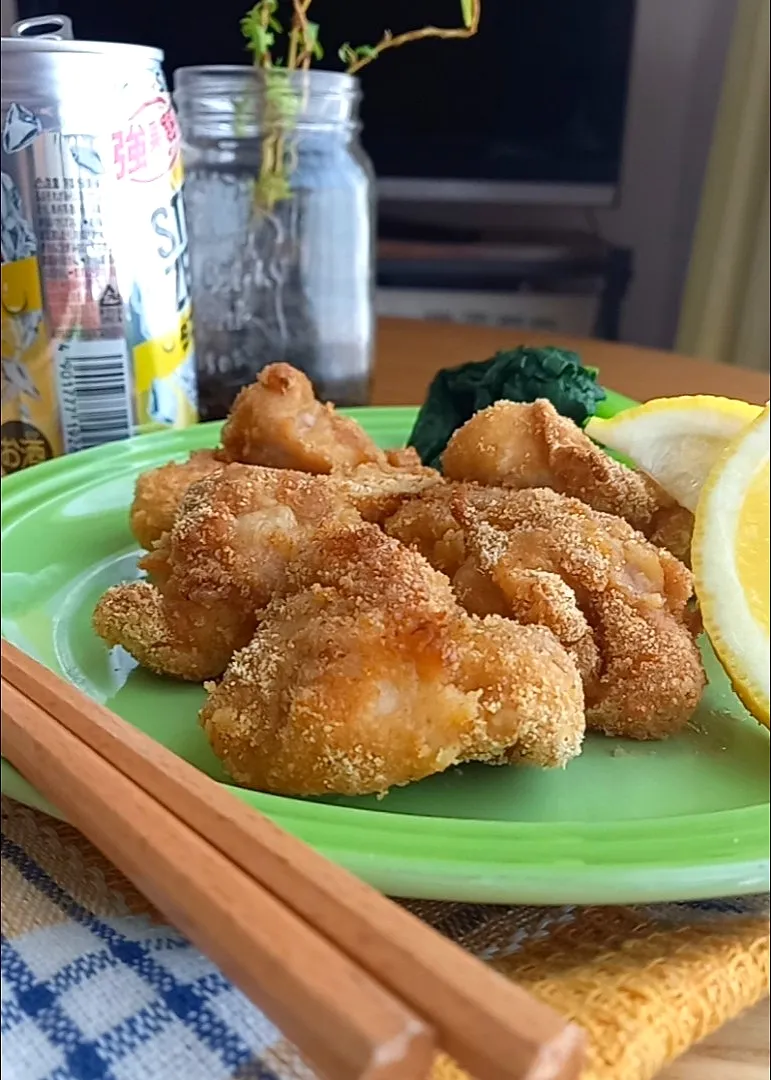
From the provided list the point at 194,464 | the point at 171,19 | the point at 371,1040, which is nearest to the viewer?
the point at 371,1040

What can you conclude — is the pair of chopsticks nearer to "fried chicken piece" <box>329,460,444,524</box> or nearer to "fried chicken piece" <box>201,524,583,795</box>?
"fried chicken piece" <box>201,524,583,795</box>

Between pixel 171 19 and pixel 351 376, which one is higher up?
pixel 171 19

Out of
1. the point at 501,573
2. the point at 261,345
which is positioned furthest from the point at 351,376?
the point at 501,573

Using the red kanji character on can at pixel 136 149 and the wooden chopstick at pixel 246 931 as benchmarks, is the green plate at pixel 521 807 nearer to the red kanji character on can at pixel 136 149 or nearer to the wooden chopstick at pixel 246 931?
the wooden chopstick at pixel 246 931

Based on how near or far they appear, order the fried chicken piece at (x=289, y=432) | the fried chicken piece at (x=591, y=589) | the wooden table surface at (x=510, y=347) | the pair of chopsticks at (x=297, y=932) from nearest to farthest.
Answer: the pair of chopsticks at (x=297, y=932)
the fried chicken piece at (x=591, y=589)
the fried chicken piece at (x=289, y=432)
the wooden table surface at (x=510, y=347)

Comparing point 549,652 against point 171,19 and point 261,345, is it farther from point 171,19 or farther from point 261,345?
point 171,19

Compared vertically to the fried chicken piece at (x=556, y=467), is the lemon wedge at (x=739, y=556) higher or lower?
higher

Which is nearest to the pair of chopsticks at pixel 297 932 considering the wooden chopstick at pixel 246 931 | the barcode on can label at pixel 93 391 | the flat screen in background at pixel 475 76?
the wooden chopstick at pixel 246 931
